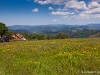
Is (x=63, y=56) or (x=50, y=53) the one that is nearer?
(x=63, y=56)

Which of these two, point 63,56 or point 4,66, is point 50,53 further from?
point 4,66

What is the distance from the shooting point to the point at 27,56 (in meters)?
15.7

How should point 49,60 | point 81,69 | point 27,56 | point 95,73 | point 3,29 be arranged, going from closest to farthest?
1. point 95,73
2. point 81,69
3. point 49,60
4. point 27,56
5. point 3,29

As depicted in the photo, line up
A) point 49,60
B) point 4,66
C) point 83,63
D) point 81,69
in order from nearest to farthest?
point 81,69 < point 83,63 < point 4,66 < point 49,60

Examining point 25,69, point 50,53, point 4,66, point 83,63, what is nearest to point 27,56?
point 50,53

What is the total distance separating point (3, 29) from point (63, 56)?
102m

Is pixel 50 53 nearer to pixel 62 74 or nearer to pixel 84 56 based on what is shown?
pixel 84 56

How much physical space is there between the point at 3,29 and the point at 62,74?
106m

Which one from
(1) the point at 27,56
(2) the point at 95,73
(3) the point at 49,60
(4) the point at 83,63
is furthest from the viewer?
(1) the point at 27,56

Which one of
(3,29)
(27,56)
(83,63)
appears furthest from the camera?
(3,29)

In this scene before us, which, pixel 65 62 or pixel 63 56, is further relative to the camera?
pixel 63 56

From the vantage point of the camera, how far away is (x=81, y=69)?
439 inches

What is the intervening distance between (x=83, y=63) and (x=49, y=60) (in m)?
2.83

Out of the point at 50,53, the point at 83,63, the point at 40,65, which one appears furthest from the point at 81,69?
the point at 50,53
